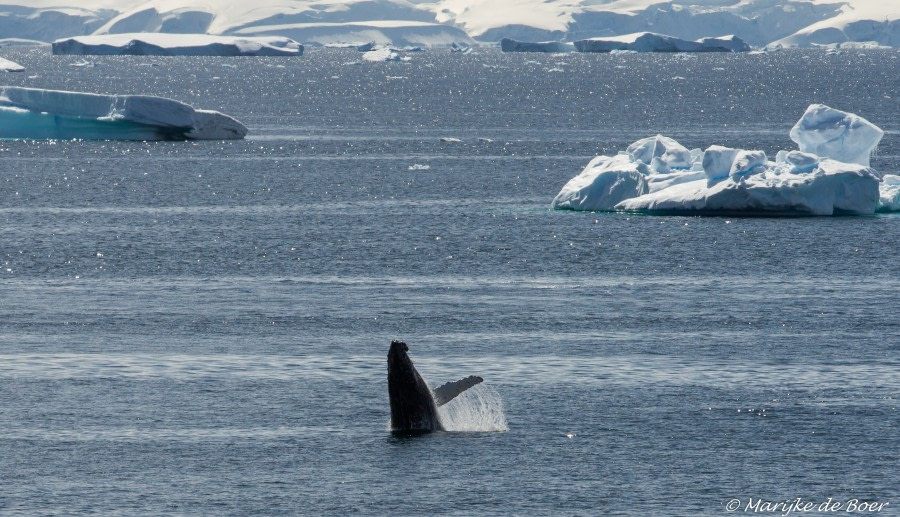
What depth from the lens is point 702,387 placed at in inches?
1142

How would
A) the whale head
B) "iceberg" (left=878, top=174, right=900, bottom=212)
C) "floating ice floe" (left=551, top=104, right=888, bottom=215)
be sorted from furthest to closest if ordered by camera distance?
"iceberg" (left=878, top=174, right=900, bottom=212)
"floating ice floe" (left=551, top=104, right=888, bottom=215)
the whale head

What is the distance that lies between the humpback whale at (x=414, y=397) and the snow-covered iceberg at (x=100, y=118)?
60.6 metres

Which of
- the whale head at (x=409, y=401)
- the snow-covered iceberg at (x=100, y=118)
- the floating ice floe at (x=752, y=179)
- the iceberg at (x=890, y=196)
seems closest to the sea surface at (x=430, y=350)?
the whale head at (x=409, y=401)

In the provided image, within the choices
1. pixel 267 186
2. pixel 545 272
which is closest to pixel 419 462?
pixel 545 272

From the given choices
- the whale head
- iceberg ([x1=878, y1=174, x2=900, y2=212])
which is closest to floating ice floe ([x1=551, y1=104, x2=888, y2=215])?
iceberg ([x1=878, y1=174, x2=900, y2=212])

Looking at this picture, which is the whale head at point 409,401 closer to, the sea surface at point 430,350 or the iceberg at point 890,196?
the sea surface at point 430,350

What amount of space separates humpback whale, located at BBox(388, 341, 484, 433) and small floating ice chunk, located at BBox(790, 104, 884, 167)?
34915 mm

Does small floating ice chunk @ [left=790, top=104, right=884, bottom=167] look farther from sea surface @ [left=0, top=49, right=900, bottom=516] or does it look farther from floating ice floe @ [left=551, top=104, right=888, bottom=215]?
sea surface @ [left=0, top=49, right=900, bottom=516]

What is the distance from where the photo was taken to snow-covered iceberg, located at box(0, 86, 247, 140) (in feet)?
278

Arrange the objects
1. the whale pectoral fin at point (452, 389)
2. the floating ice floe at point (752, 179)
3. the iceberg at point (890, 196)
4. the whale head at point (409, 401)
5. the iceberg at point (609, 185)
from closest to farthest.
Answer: the whale head at point (409, 401) < the whale pectoral fin at point (452, 389) < the floating ice floe at point (752, 179) < the iceberg at point (890, 196) < the iceberg at point (609, 185)

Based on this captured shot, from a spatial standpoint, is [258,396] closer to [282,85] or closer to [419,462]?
[419,462]

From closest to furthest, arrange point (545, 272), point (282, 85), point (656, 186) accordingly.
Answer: point (545, 272)
point (656, 186)
point (282, 85)

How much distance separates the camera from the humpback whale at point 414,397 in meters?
25.5

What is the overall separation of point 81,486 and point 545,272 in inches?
923
